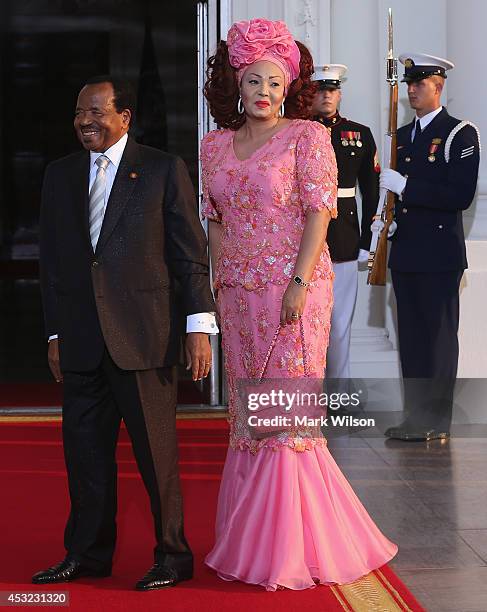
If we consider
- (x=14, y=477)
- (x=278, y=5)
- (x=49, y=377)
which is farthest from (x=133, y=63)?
(x=14, y=477)

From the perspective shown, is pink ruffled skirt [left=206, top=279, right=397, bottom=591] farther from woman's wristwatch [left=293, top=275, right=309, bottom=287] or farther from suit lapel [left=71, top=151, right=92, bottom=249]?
suit lapel [left=71, top=151, right=92, bottom=249]

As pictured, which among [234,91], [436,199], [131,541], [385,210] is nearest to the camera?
[234,91]

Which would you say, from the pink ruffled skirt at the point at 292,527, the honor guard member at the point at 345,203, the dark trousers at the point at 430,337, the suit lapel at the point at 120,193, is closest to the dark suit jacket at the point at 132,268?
the suit lapel at the point at 120,193

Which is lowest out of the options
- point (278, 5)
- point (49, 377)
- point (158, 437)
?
point (49, 377)

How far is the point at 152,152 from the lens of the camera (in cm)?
389

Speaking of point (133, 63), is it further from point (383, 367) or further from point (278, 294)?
point (278, 294)

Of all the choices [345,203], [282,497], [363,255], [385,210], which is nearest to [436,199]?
[385,210]

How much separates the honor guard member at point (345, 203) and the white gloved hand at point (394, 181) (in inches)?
12.3

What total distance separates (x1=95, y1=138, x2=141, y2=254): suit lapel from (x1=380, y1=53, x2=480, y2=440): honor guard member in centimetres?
295

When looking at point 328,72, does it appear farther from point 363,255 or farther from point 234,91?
point 234,91

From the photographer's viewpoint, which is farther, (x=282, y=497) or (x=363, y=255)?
(x=363, y=255)

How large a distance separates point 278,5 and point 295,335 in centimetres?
389

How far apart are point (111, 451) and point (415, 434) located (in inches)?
115

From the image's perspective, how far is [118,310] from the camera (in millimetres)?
3770
